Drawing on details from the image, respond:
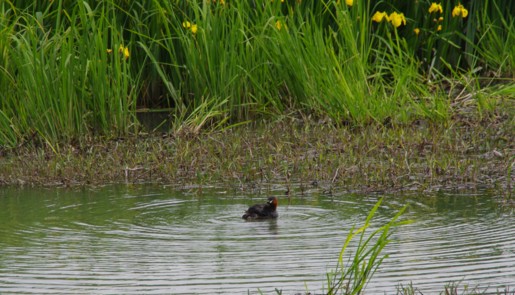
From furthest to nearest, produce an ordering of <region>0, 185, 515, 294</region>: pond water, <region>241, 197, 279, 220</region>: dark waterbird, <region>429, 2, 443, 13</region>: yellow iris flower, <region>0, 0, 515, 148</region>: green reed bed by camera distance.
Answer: <region>429, 2, 443, 13</region>: yellow iris flower, <region>0, 0, 515, 148</region>: green reed bed, <region>241, 197, 279, 220</region>: dark waterbird, <region>0, 185, 515, 294</region>: pond water

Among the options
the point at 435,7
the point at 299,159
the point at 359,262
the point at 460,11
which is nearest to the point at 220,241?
the point at 359,262

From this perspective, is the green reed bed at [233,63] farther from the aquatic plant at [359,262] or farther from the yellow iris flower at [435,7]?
the aquatic plant at [359,262]

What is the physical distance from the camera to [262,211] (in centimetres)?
750

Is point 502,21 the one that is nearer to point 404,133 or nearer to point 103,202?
point 404,133

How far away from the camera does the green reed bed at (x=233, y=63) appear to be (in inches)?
415

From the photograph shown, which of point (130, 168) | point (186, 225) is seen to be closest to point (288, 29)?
point (130, 168)

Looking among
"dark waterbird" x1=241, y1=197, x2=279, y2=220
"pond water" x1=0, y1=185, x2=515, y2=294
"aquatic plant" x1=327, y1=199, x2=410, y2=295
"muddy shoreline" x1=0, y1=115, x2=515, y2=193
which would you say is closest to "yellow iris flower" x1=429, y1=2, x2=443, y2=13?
"muddy shoreline" x1=0, y1=115, x2=515, y2=193

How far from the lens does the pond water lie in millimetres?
5707

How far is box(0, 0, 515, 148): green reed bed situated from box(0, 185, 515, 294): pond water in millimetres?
1755

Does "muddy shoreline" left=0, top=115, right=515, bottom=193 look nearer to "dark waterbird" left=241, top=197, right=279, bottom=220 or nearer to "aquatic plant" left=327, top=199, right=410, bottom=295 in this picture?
"dark waterbird" left=241, top=197, right=279, bottom=220

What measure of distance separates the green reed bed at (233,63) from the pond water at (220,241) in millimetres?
1755

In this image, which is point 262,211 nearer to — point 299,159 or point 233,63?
point 299,159

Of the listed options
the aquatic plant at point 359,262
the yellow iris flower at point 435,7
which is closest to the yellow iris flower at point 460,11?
the yellow iris flower at point 435,7

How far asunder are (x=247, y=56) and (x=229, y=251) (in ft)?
16.9
